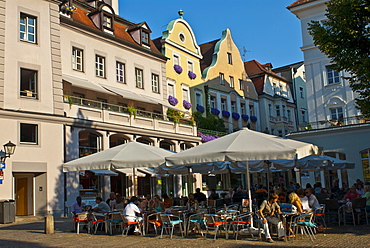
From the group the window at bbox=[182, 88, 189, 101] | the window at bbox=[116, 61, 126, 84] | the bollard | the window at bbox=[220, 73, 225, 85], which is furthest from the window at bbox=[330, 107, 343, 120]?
the bollard

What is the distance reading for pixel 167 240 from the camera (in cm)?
1206

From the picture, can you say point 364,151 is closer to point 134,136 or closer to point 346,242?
point 134,136

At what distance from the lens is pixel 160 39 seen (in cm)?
3531

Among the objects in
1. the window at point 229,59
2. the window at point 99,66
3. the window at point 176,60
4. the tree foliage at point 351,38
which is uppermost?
the window at point 229,59

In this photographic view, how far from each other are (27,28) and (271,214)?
1731 centimetres

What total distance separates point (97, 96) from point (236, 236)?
18328 mm

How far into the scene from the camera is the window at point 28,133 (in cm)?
2187

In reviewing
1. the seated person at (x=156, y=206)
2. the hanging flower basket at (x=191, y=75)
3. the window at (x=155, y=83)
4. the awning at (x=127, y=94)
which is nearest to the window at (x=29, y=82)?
the awning at (x=127, y=94)

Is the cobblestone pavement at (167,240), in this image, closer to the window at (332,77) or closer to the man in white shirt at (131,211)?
the man in white shirt at (131,211)

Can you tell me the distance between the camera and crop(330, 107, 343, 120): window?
31555 mm

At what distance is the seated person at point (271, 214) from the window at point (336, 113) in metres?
21.9

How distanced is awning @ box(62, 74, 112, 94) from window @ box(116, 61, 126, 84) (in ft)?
8.88

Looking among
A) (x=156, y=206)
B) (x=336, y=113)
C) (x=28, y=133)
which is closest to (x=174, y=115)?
(x=336, y=113)

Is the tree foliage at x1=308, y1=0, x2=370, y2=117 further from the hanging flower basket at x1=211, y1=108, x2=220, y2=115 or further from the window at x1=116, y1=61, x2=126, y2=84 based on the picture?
the hanging flower basket at x1=211, y1=108, x2=220, y2=115
